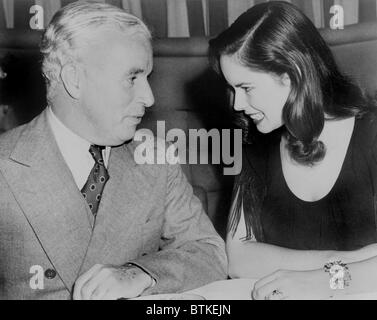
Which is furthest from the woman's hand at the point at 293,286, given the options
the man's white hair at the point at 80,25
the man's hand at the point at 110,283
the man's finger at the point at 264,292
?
the man's white hair at the point at 80,25

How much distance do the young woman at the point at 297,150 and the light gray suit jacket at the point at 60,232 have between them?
15 centimetres

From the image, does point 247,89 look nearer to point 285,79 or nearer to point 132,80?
point 285,79

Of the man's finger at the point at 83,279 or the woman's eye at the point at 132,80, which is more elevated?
the woman's eye at the point at 132,80

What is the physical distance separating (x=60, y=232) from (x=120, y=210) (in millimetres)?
139

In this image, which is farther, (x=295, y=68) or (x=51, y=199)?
(x=295, y=68)

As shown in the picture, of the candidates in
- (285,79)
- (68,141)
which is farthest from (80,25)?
(285,79)

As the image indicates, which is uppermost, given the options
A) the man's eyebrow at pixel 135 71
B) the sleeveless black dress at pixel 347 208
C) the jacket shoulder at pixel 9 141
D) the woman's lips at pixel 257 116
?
the man's eyebrow at pixel 135 71

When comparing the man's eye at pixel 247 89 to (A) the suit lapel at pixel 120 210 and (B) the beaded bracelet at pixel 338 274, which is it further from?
(B) the beaded bracelet at pixel 338 274

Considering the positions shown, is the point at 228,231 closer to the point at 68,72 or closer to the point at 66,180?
the point at 66,180

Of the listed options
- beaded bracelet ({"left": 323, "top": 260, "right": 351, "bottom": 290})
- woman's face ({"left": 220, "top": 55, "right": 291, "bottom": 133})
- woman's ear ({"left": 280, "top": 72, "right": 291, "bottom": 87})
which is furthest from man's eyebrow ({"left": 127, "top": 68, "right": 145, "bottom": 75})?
beaded bracelet ({"left": 323, "top": 260, "right": 351, "bottom": 290})

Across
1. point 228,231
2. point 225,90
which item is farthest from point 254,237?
point 225,90

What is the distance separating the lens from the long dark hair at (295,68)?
1261 millimetres

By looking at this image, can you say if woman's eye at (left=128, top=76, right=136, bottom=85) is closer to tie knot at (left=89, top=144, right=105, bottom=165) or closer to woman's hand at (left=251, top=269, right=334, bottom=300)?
tie knot at (left=89, top=144, right=105, bottom=165)

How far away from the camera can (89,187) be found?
122cm
